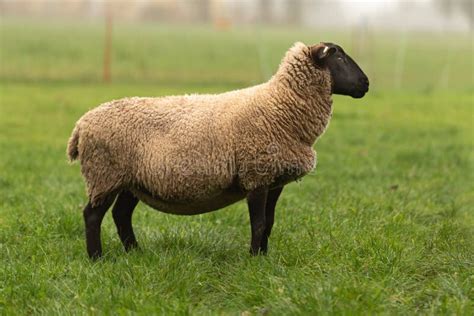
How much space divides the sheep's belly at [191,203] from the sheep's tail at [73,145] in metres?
0.54

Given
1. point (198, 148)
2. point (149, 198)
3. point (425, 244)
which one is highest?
point (198, 148)

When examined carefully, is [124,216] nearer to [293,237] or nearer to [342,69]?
[293,237]

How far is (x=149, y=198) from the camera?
514 cm

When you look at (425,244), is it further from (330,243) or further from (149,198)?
(149,198)

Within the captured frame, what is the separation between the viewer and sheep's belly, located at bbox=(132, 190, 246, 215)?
5.06 m

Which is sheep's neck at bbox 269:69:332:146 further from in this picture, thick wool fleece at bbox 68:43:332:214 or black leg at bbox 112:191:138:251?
black leg at bbox 112:191:138:251

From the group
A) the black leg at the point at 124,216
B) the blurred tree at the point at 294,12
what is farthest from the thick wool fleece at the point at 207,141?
the blurred tree at the point at 294,12

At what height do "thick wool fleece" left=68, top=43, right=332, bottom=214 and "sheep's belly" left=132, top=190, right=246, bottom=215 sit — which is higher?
"thick wool fleece" left=68, top=43, right=332, bottom=214

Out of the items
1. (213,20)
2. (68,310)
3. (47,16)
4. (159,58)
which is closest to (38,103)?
(159,58)

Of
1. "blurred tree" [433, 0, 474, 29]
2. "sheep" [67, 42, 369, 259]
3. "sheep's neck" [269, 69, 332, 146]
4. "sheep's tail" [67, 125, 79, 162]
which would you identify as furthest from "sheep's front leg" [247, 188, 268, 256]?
"blurred tree" [433, 0, 474, 29]

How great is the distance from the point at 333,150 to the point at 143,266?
251 inches

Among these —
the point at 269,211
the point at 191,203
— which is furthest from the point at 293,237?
the point at 191,203

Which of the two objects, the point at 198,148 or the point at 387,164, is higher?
the point at 198,148

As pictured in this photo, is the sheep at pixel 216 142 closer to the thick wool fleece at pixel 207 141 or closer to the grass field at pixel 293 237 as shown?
the thick wool fleece at pixel 207 141
